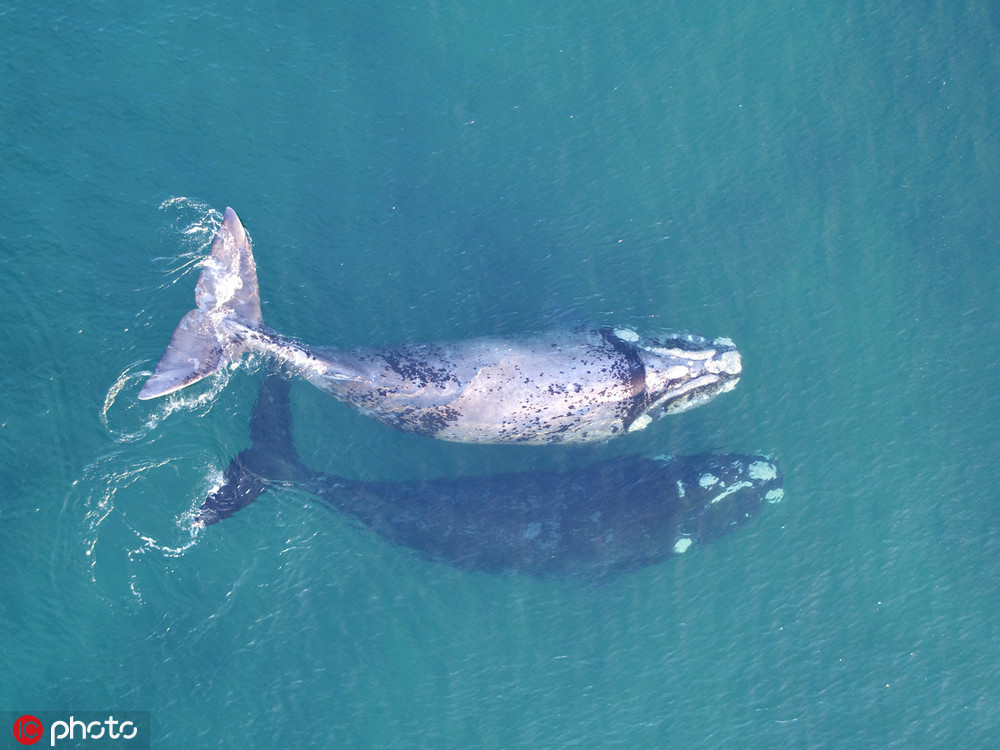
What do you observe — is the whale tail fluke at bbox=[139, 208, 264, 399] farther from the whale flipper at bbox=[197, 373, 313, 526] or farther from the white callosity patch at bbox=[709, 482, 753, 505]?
the white callosity patch at bbox=[709, 482, 753, 505]

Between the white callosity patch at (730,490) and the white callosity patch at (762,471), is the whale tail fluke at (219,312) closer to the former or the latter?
the white callosity patch at (730,490)

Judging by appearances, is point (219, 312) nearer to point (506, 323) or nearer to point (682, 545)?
point (506, 323)

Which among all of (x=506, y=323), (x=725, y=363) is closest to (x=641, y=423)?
(x=725, y=363)

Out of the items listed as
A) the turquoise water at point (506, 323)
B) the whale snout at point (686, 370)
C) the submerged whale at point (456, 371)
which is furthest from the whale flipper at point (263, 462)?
the whale snout at point (686, 370)

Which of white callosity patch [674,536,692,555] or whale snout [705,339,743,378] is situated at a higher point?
whale snout [705,339,743,378]

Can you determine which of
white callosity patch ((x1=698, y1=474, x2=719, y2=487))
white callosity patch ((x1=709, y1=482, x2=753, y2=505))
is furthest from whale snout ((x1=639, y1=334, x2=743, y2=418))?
white callosity patch ((x1=709, y1=482, x2=753, y2=505))

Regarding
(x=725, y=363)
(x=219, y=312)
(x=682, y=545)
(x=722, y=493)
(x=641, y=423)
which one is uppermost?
(x=219, y=312)
